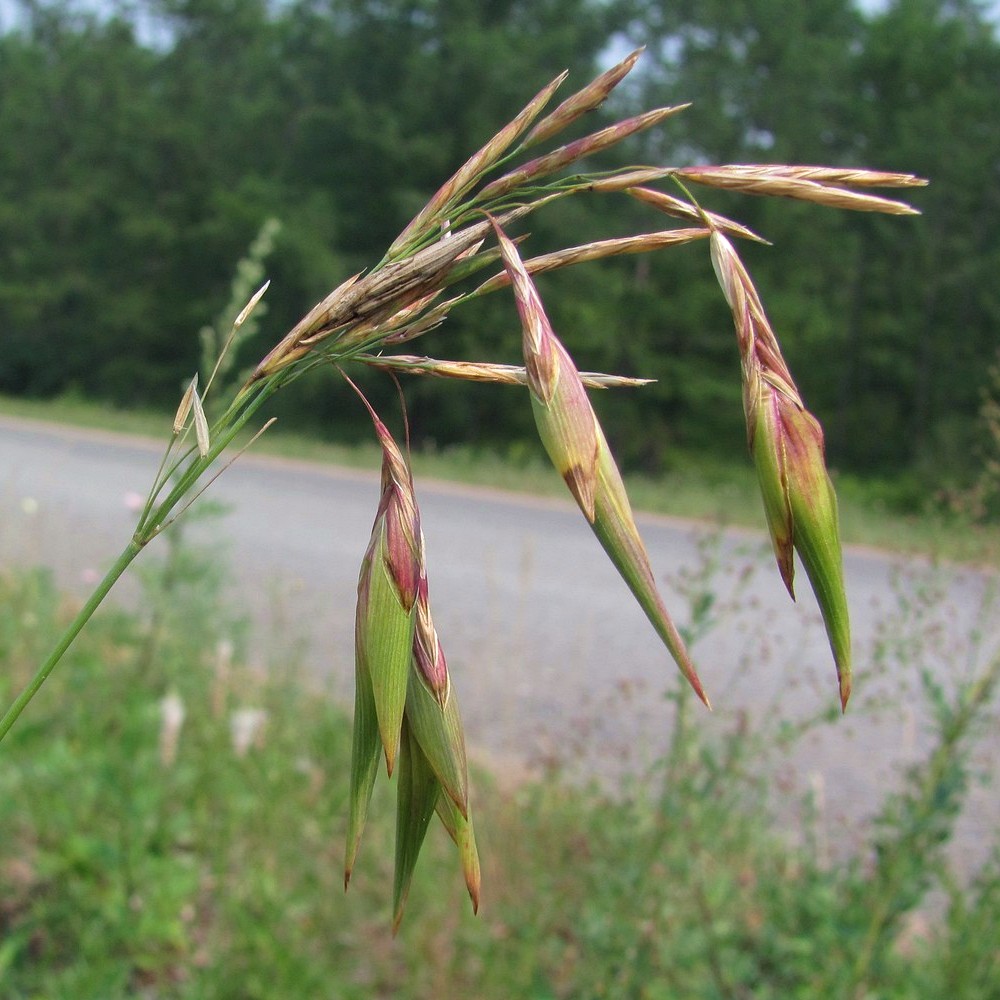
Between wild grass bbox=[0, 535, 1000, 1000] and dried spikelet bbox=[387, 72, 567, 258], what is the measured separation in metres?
1.41

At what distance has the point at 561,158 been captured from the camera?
569 mm

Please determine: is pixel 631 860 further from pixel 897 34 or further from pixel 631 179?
pixel 897 34

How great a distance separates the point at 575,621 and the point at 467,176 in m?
5.47

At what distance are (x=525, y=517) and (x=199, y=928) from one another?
7.32 m

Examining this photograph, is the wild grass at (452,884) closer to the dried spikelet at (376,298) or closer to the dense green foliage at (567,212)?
the dried spikelet at (376,298)

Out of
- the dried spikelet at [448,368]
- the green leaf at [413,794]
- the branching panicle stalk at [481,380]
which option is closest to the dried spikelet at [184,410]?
the branching panicle stalk at [481,380]

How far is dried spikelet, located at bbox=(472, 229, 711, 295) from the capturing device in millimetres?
569

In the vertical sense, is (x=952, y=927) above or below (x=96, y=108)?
below

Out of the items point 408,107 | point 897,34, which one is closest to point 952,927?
point 408,107

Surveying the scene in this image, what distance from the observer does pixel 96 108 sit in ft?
86.4

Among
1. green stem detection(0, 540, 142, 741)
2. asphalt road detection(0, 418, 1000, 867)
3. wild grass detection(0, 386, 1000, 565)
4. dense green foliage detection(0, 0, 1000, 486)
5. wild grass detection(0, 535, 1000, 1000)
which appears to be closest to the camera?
green stem detection(0, 540, 142, 741)

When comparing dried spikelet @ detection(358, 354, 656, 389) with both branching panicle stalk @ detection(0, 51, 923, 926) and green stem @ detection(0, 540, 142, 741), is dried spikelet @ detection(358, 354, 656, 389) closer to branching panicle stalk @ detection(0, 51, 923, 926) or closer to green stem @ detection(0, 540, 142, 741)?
branching panicle stalk @ detection(0, 51, 923, 926)

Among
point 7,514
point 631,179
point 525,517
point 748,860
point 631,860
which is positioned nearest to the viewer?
point 631,179

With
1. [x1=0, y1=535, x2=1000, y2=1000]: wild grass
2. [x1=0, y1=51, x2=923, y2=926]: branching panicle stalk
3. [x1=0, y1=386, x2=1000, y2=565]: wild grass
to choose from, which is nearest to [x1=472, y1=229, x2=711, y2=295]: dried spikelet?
[x1=0, y1=51, x2=923, y2=926]: branching panicle stalk
